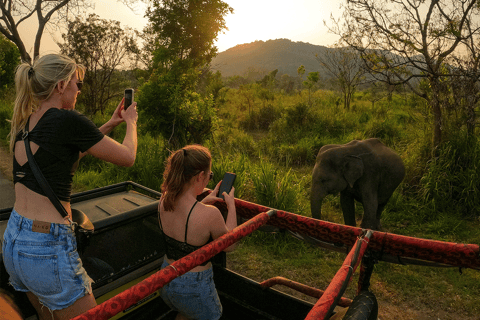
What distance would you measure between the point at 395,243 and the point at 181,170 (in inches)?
49.0

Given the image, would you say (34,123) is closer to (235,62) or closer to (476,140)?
(476,140)

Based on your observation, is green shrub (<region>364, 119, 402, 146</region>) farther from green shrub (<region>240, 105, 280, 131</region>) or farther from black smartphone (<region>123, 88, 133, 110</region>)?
black smartphone (<region>123, 88, 133, 110</region>)

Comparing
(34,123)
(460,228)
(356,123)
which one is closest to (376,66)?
(460,228)

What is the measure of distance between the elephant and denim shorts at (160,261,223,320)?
8.87 feet

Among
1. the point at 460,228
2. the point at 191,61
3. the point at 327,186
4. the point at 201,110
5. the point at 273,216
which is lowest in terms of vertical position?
the point at 460,228

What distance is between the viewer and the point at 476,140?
5.87 m

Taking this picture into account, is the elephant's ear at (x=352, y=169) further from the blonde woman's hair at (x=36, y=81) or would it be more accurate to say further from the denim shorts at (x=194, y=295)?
the blonde woman's hair at (x=36, y=81)

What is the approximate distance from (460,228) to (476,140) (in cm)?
175

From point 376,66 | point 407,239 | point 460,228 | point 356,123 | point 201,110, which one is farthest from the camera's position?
point 356,123

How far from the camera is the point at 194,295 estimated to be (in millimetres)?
1865

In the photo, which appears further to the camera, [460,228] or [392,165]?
[460,228]

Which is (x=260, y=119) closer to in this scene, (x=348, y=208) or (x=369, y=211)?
(x=348, y=208)

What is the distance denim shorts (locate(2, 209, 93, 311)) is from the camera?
5.05ft

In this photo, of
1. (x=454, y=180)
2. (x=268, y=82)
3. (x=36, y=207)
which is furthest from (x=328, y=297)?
(x=268, y=82)
